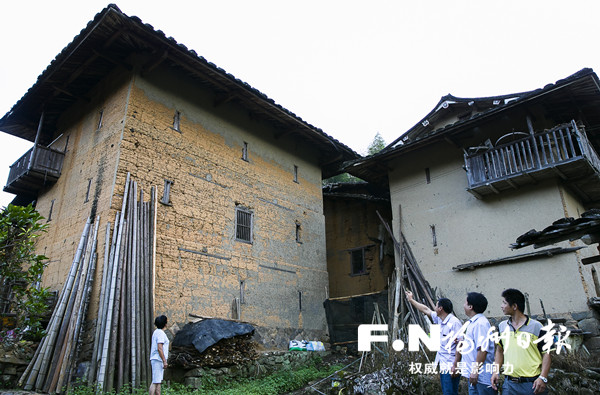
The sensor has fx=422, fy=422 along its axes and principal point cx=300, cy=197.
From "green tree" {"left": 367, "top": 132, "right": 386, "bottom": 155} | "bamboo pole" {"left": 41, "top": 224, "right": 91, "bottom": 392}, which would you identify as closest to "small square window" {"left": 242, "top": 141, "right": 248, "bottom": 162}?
"bamboo pole" {"left": 41, "top": 224, "right": 91, "bottom": 392}

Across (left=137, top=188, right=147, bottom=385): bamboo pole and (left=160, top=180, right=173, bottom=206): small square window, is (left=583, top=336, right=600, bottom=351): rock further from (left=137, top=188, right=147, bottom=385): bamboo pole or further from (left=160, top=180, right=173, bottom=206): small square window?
(left=160, top=180, right=173, bottom=206): small square window

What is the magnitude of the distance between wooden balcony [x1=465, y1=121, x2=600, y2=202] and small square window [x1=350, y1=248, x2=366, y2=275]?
5.57 metres

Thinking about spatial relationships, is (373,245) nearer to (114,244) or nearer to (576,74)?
(576,74)

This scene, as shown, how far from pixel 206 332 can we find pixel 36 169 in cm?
702

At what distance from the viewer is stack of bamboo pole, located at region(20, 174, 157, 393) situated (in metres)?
7.78

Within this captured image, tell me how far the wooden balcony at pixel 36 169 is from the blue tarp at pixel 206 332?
636 centimetres

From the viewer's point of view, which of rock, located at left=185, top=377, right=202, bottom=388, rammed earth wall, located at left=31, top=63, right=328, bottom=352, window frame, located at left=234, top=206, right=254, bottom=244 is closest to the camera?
rock, located at left=185, top=377, right=202, bottom=388

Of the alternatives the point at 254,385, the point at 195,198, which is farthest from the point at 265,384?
the point at 195,198

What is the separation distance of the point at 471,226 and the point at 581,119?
3988 millimetres

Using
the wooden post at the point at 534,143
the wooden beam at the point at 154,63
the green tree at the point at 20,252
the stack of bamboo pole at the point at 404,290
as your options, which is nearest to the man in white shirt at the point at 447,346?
the stack of bamboo pole at the point at 404,290

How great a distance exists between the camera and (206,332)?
945 cm

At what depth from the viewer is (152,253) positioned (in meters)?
9.59

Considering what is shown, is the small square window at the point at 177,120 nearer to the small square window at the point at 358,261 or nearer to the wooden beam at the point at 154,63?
the wooden beam at the point at 154,63

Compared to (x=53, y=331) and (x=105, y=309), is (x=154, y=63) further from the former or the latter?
(x=53, y=331)
